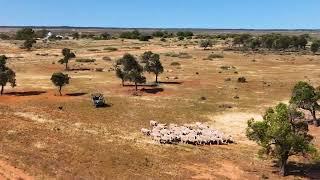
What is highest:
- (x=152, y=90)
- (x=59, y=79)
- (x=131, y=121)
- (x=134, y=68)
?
(x=134, y=68)

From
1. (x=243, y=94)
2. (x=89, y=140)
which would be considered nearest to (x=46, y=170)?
(x=89, y=140)

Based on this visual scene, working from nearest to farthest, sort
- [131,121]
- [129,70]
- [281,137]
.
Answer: [281,137] → [131,121] → [129,70]

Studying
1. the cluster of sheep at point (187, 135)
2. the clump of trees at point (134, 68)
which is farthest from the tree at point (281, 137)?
the clump of trees at point (134, 68)

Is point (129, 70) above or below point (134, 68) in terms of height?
below

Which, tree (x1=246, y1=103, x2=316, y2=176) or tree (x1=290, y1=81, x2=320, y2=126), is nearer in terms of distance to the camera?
tree (x1=246, y1=103, x2=316, y2=176)

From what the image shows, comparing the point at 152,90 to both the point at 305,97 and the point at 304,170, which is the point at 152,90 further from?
the point at 304,170

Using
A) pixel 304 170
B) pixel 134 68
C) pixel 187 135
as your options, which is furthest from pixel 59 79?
pixel 304 170

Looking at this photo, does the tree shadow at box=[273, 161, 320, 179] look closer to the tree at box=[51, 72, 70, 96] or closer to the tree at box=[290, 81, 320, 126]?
the tree at box=[290, 81, 320, 126]

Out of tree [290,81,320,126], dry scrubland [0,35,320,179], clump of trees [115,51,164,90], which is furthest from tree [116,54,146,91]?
tree [290,81,320,126]
